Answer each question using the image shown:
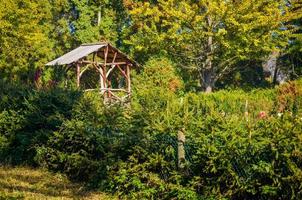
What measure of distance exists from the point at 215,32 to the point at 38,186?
→ 81.4 feet

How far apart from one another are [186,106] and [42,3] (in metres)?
33.4

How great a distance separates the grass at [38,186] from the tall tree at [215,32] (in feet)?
74.3

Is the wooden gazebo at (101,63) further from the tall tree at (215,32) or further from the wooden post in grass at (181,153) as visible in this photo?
the wooden post in grass at (181,153)

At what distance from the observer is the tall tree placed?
102 feet

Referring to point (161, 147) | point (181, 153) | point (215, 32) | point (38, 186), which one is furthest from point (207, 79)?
point (181, 153)

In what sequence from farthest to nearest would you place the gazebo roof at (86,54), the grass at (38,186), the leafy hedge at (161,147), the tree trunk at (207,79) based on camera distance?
the tree trunk at (207,79), the gazebo roof at (86,54), the grass at (38,186), the leafy hedge at (161,147)

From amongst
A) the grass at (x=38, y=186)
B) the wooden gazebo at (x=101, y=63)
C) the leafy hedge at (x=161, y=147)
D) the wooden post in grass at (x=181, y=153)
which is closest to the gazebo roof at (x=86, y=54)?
the wooden gazebo at (x=101, y=63)

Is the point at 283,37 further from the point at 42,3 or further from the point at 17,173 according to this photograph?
the point at 17,173

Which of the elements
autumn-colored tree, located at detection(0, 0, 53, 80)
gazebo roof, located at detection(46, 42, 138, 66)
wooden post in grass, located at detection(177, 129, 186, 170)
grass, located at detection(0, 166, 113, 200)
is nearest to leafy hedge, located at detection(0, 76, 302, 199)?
wooden post in grass, located at detection(177, 129, 186, 170)

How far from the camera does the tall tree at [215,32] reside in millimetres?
31047

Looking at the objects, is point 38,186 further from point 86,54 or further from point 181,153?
point 86,54

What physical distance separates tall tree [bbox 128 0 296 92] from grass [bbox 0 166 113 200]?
22.7m

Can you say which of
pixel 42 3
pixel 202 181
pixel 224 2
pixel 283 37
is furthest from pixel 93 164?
pixel 42 3

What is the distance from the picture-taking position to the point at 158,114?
868 centimetres
